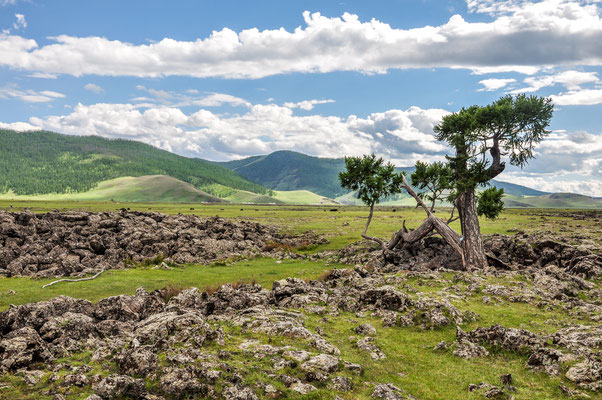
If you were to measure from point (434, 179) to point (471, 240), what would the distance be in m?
10.4

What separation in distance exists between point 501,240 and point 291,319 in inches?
1493

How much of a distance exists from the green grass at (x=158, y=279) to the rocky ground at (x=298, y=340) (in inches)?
244

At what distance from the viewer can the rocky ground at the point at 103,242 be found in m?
42.8

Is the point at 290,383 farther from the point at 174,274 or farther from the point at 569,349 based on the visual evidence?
the point at 174,274

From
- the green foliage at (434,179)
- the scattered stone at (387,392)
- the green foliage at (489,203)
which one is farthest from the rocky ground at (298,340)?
the green foliage at (489,203)

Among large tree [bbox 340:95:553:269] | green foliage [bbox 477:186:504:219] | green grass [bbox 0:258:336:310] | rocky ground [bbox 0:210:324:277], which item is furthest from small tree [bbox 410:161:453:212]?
rocky ground [bbox 0:210:324:277]

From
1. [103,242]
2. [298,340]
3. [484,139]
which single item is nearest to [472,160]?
[484,139]

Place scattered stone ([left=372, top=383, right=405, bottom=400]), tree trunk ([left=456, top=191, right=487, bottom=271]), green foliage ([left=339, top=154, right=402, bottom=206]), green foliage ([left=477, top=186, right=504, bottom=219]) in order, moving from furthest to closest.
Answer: green foliage ([left=477, top=186, right=504, bottom=219]) → green foliage ([left=339, top=154, right=402, bottom=206]) → tree trunk ([left=456, top=191, right=487, bottom=271]) → scattered stone ([left=372, top=383, right=405, bottom=400])

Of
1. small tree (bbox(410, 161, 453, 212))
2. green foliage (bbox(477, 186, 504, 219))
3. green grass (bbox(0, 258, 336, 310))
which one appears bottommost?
green grass (bbox(0, 258, 336, 310))

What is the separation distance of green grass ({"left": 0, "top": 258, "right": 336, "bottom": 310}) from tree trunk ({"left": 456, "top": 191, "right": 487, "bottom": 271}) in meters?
16.8

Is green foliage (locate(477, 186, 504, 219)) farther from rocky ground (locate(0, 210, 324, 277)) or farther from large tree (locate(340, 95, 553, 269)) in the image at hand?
rocky ground (locate(0, 210, 324, 277))

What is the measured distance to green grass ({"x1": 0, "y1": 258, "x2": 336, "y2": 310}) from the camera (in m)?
32.2

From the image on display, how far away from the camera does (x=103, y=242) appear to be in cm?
5031

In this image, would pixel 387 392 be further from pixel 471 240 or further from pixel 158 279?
pixel 471 240
